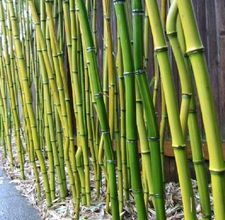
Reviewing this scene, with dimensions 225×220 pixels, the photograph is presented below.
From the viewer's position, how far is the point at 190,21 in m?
0.48

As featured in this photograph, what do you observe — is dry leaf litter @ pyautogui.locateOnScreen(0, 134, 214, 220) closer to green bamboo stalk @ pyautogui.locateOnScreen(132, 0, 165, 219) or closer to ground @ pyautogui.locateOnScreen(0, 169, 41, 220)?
ground @ pyautogui.locateOnScreen(0, 169, 41, 220)

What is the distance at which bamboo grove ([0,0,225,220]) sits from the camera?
54cm

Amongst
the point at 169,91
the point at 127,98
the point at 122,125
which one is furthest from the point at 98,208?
the point at 169,91

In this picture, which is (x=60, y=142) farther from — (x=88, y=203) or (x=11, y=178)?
(x=11, y=178)

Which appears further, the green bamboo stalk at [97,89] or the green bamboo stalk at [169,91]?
the green bamboo stalk at [97,89]

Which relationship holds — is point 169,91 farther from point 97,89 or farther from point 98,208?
point 98,208

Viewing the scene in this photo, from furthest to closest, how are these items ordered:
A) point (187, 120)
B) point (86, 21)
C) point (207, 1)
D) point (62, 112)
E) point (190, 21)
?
point (207, 1), point (62, 112), point (86, 21), point (187, 120), point (190, 21)

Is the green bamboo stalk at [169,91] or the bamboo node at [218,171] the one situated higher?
the green bamboo stalk at [169,91]

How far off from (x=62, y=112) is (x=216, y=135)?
89 cm

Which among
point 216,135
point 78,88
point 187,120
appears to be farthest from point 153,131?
point 78,88

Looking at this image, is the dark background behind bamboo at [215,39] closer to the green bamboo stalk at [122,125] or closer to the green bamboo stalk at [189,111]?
the green bamboo stalk at [122,125]

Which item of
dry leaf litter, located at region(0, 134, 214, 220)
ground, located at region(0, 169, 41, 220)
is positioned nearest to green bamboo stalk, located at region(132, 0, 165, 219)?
dry leaf litter, located at region(0, 134, 214, 220)

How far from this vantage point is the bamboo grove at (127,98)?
54cm

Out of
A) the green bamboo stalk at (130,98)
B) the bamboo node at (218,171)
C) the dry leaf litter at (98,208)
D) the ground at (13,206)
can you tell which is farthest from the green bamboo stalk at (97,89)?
the ground at (13,206)
